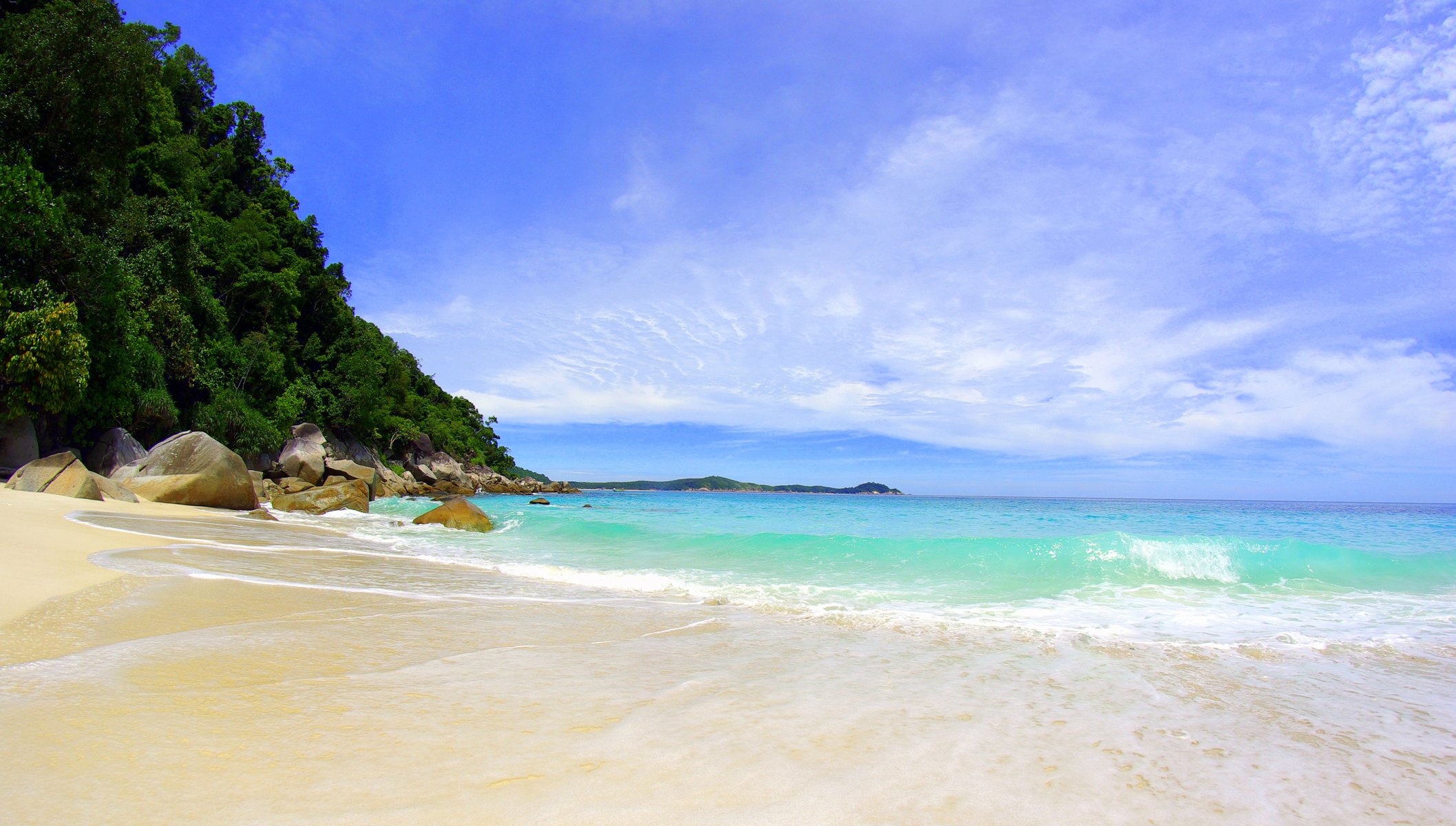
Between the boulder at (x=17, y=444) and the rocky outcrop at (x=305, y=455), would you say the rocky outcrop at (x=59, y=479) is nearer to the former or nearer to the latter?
the boulder at (x=17, y=444)

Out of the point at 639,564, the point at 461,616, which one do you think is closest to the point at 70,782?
the point at 461,616

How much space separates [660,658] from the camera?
4.32 metres

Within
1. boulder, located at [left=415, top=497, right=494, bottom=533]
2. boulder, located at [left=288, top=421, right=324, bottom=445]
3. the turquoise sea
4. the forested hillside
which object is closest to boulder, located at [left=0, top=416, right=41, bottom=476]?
the forested hillside

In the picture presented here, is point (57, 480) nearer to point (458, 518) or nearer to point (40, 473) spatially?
point (40, 473)

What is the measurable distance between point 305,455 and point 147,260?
465 inches

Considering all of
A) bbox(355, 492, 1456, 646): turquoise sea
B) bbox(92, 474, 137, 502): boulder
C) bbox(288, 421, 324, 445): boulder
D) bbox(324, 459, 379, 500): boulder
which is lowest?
bbox(355, 492, 1456, 646): turquoise sea

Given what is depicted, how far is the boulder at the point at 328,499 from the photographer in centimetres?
2288

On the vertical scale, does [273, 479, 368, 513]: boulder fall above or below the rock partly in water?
below

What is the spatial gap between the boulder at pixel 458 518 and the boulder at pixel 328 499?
804 cm

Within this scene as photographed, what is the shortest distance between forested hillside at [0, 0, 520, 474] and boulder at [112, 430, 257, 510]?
7.90 feet

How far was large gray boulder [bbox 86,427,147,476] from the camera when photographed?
19.8 m

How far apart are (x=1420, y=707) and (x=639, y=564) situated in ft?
30.5

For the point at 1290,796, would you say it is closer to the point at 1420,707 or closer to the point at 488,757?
the point at 1420,707

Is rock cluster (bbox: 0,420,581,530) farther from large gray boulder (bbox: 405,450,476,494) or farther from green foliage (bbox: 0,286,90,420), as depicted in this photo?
large gray boulder (bbox: 405,450,476,494)
